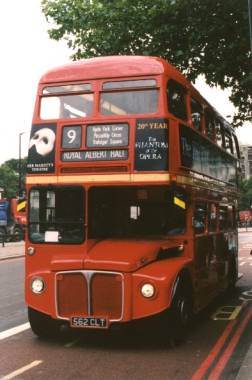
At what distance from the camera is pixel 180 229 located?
27.7ft

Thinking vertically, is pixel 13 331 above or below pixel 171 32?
below

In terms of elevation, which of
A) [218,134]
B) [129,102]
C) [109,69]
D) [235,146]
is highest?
[109,69]

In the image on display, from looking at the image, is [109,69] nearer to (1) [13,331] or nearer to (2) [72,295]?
(2) [72,295]

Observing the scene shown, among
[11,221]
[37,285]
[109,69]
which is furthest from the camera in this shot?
[11,221]

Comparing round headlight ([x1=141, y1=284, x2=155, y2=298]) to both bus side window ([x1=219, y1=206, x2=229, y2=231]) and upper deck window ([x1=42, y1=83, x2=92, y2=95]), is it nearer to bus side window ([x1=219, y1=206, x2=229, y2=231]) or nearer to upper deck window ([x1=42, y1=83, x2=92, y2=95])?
A: upper deck window ([x1=42, y1=83, x2=92, y2=95])

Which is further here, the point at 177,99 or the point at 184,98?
the point at 184,98

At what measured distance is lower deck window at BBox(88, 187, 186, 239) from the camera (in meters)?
8.40

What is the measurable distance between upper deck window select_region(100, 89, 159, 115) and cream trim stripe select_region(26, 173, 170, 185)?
2.87 ft

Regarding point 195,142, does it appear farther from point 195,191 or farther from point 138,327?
point 138,327

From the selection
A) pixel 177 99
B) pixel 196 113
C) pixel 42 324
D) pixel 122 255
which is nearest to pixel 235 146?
pixel 196 113

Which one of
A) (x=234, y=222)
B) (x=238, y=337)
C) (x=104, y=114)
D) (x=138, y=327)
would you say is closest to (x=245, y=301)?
(x=234, y=222)

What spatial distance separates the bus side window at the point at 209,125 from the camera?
33.7 feet

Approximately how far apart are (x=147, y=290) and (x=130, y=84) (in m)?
2.83

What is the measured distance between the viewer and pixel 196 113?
9406 millimetres
